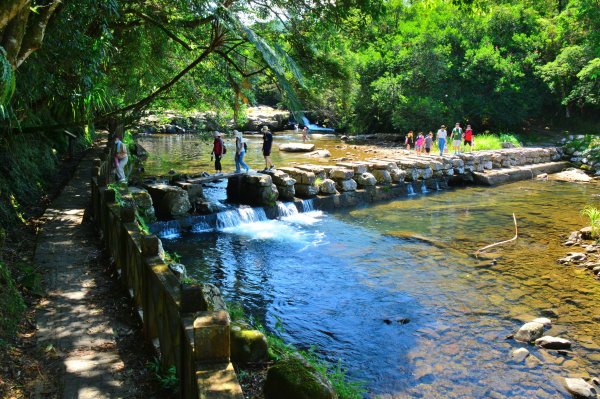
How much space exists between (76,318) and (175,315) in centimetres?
226

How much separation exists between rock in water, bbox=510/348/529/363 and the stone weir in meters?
8.88

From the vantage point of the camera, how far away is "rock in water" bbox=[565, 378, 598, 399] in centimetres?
609

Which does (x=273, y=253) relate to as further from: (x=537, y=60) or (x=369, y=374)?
(x=537, y=60)

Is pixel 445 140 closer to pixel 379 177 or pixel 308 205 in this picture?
pixel 379 177

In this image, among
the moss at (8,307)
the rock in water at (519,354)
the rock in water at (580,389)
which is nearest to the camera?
the moss at (8,307)

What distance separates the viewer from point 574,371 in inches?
265

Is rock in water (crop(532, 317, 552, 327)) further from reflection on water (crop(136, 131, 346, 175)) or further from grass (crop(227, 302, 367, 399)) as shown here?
reflection on water (crop(136, 131, 346, 175))

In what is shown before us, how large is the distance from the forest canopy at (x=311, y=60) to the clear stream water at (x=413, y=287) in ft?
10.9

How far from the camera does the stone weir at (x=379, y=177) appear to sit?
A: 15.5 metres

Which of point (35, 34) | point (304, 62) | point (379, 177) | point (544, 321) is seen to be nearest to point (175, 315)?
point (35, 34)

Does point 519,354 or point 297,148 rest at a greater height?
point 297,148

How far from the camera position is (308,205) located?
15703 mm

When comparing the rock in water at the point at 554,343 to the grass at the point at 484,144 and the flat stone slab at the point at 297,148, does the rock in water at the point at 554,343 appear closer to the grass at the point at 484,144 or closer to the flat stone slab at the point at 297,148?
the grass at the point at 484,144

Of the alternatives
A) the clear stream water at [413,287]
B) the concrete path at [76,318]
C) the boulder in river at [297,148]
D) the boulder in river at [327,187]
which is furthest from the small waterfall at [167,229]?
the boulder in river at [297,148]
